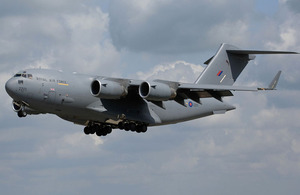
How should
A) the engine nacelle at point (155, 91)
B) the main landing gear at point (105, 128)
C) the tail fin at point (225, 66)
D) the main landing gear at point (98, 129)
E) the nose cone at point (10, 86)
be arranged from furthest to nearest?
the tail fin at point (225, 66)
the main landing gear at point (98, 129)
the main landing gear at point (105, 128)
the engine nacelle at point (155, 91)
the nose cone at point (10, 86)

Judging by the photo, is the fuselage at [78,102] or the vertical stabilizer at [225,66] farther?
the vertical stabilizer at [225,66]

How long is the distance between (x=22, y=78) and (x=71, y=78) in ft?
6.59

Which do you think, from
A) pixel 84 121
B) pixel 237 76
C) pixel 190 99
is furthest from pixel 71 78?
pixel 237 76

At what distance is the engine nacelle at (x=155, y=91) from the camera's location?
2603cm

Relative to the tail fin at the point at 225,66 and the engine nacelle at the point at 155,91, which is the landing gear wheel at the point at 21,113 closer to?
the engine nacelle at the point at 155,91

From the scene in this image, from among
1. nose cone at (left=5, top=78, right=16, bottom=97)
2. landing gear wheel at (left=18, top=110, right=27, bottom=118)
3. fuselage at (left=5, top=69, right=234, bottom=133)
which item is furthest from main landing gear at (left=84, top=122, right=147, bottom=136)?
nose cone at (left=5, top=78, right=16, bottom=97)

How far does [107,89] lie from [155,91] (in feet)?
6.39

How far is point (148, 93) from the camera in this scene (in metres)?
26.0

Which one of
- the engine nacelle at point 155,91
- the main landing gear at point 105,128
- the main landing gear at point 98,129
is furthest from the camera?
the main landing gear at point 98,129

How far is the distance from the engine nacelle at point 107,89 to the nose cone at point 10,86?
124 inches

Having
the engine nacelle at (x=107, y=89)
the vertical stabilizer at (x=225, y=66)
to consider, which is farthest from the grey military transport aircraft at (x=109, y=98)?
the vertical stabilizer at (x=225, y=66)

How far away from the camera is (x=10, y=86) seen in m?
25.0

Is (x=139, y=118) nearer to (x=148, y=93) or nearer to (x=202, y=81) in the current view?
(x=148, y=93)

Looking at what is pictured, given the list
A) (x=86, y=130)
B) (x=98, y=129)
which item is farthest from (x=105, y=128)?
(x=86, y=130)
